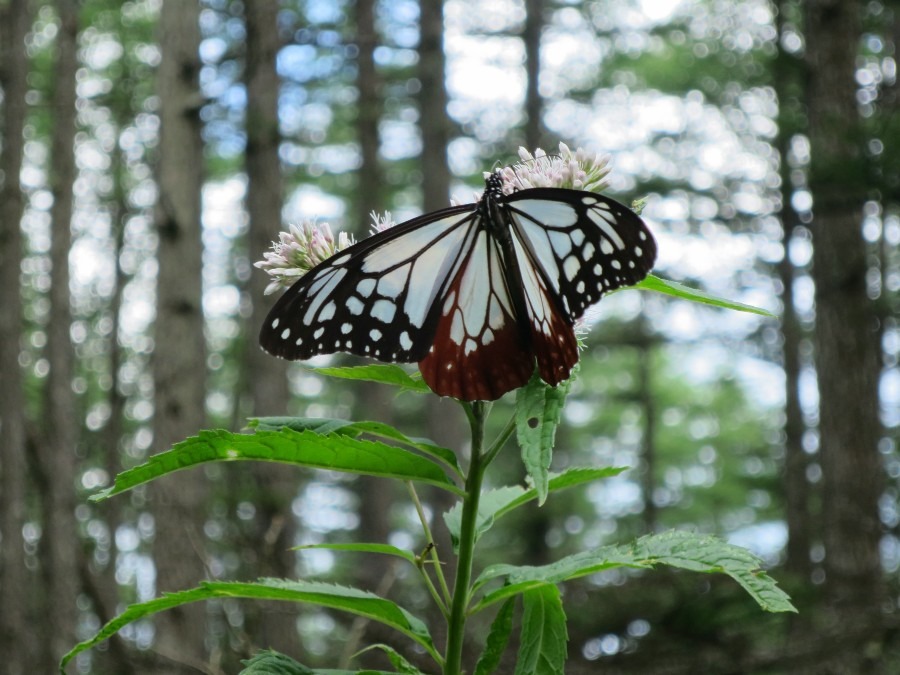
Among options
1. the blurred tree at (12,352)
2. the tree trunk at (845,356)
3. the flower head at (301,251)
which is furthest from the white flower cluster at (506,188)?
the blurred tree at (12,352)

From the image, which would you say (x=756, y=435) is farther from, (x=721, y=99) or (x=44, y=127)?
(x=44, y=127)

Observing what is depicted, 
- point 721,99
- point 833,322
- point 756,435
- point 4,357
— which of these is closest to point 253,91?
point 4,357

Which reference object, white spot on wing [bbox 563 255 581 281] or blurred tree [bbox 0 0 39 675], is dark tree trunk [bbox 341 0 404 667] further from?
white spot on wing [bbox 563 255 581 281]

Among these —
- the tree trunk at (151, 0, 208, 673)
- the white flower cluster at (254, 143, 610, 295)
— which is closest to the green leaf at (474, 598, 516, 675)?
the white flower cluster at (254, 143, 610, 295)

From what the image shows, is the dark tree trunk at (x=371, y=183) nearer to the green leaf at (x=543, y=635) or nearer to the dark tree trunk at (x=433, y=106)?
the dark tree trunk at (x=433, y=106)

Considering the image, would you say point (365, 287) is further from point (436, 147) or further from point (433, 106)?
point (433, 106)
